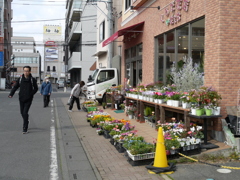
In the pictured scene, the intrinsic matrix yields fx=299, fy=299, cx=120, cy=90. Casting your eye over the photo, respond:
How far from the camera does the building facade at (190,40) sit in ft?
24.4

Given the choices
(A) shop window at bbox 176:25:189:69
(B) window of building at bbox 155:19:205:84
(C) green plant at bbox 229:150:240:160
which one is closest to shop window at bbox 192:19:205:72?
(B) window of building at bbox 155:19:205:84

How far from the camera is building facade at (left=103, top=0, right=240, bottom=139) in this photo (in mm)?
7438

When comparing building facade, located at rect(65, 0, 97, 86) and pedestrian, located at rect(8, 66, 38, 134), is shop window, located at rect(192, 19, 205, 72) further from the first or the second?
building facade, located at rect(65, 0, 97, 86)

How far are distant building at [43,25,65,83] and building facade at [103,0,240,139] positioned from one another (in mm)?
108635

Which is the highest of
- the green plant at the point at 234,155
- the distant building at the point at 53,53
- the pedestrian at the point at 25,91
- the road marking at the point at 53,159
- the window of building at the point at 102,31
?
the distant building at the point at 53,53

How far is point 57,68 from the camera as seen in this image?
12912cm

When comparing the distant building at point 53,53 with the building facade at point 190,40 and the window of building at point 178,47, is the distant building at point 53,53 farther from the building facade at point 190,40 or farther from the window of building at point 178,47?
the window of building at point 178,47

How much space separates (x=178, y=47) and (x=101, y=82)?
7.94m

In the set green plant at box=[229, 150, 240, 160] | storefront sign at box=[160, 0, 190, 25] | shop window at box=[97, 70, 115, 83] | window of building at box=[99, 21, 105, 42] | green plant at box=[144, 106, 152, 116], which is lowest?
green plant at box=[229, 150, 240, 160]

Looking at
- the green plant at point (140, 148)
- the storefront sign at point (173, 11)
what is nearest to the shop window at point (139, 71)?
the storefront sign at point (173, 11)

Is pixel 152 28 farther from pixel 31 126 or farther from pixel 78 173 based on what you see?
pixel 78 173

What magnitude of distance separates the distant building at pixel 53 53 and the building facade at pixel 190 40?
109 metres

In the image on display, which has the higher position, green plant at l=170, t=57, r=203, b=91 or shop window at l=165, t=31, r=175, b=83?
shop window at l=165, t=31, r=175, b=83

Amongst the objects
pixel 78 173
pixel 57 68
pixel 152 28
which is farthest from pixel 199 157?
pixel 57 68
